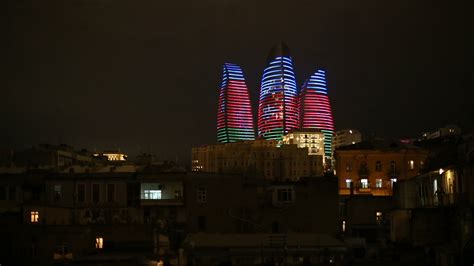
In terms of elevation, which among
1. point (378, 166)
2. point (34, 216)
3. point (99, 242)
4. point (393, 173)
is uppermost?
point (378, 166)

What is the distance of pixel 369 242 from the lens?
48.2 metres

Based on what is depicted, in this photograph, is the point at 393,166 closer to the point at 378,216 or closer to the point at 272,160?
the point at 378,216

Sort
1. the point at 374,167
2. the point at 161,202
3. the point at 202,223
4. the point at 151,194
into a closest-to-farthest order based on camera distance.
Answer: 1. the point at 202,223
2. the point at 161,202
3. the point at 151,194
4. the point at 374,167

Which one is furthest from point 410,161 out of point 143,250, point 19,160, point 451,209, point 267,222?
point 19,160

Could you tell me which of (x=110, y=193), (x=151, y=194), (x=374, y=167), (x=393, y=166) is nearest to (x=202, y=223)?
(x=151, y=194)

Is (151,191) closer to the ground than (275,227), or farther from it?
farther from it

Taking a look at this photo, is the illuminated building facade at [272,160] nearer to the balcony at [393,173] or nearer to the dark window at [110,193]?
the balcony at [393,173]

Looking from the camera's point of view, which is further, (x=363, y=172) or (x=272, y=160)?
(x=272, y=160)

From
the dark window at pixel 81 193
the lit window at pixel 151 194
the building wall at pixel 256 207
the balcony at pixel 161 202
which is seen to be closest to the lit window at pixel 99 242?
the balcony at pixel 161 202

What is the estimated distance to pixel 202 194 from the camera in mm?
46562

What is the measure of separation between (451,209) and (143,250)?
61.5ft

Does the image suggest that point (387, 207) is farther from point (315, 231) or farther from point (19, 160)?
point (19, 160)

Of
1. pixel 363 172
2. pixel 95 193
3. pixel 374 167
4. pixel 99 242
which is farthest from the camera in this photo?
pixel 374 167

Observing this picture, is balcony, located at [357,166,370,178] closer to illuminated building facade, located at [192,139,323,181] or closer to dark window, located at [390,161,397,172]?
dark window, located at [390,161,397,172]
